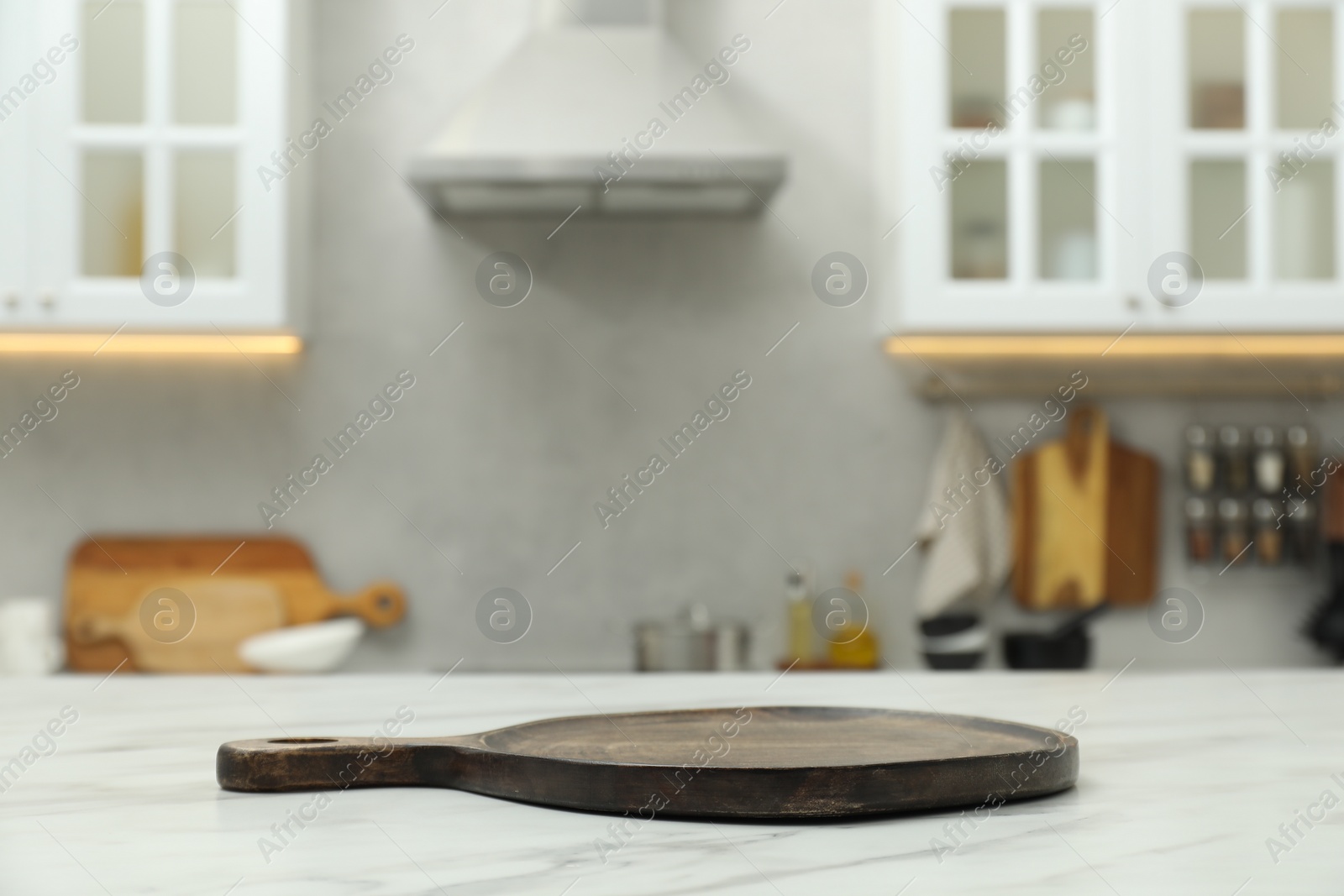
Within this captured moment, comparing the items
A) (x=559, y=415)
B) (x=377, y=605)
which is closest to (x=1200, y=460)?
(x=559, y=415)

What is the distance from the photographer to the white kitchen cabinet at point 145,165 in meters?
2.10

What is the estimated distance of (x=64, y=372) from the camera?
2.41 m

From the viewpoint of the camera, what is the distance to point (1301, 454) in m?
2.50

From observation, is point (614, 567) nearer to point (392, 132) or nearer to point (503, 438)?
point (503, 438)

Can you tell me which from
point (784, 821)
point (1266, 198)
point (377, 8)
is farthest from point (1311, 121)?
point (784, 821)

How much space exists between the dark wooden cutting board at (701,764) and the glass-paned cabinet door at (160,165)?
160 cm

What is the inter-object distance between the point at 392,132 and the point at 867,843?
2.21 meters

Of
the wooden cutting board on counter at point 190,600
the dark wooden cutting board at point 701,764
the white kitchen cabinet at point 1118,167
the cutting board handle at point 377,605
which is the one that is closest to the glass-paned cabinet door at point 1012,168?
the white kitchen cabinet at point 1118,167

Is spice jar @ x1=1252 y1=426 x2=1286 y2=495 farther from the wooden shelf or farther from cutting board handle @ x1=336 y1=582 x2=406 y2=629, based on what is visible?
cutting board handle @ x1=336 y1=582 x2=406 y2=629

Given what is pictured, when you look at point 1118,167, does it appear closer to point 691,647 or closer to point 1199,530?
point 1199,530

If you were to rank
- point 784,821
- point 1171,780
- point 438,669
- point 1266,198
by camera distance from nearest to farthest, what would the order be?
point 784,821 < point 1171,780 < point 1266,198 < point 438,669

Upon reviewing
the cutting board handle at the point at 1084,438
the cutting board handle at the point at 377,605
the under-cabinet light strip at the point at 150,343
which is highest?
the under-cabinet light strip at the point at 150,343

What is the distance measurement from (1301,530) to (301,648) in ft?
6.74

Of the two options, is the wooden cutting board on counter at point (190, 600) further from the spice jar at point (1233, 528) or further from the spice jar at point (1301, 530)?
the spice jar at point (1301, 530)
